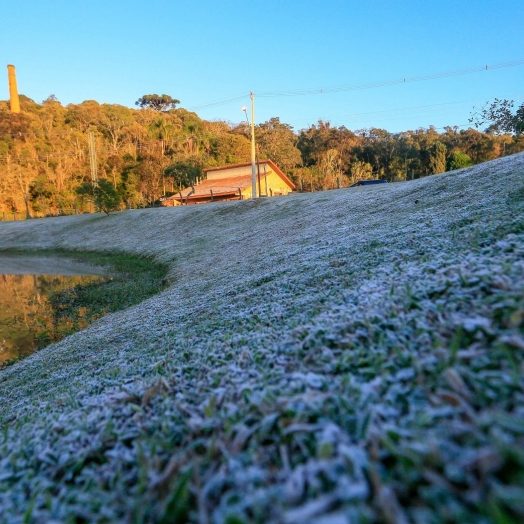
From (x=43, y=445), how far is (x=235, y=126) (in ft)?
295

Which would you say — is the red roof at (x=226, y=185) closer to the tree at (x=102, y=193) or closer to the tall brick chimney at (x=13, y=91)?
the tree at (x=102, y=193)

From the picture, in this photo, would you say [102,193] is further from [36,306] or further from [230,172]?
[36,306]

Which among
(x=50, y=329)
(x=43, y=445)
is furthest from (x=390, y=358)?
(x=50, y=329)

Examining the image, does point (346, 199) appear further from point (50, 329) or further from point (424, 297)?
point (424, 297)

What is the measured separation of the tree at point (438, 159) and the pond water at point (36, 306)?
144 ft

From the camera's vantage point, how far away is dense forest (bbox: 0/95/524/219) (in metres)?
53.8

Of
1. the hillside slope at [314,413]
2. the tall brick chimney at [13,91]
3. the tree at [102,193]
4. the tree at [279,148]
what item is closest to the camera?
the hillside slope at [314,413]

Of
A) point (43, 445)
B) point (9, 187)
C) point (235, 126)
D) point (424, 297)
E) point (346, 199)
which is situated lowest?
point (43, 445)

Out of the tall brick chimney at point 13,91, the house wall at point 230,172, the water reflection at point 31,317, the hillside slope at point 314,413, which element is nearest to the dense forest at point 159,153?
the tall brick chimney at point 13,91

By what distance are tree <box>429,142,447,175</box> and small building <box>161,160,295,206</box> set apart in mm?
19159

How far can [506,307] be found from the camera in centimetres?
230

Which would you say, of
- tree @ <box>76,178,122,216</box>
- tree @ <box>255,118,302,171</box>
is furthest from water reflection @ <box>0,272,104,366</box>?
tree @ <box>255,118,302,171</box>

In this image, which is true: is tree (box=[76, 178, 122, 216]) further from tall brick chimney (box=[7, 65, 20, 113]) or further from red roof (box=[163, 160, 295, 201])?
tall brick chimney (box=[7, 65, 20, 113])

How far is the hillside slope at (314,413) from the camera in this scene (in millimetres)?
1372
